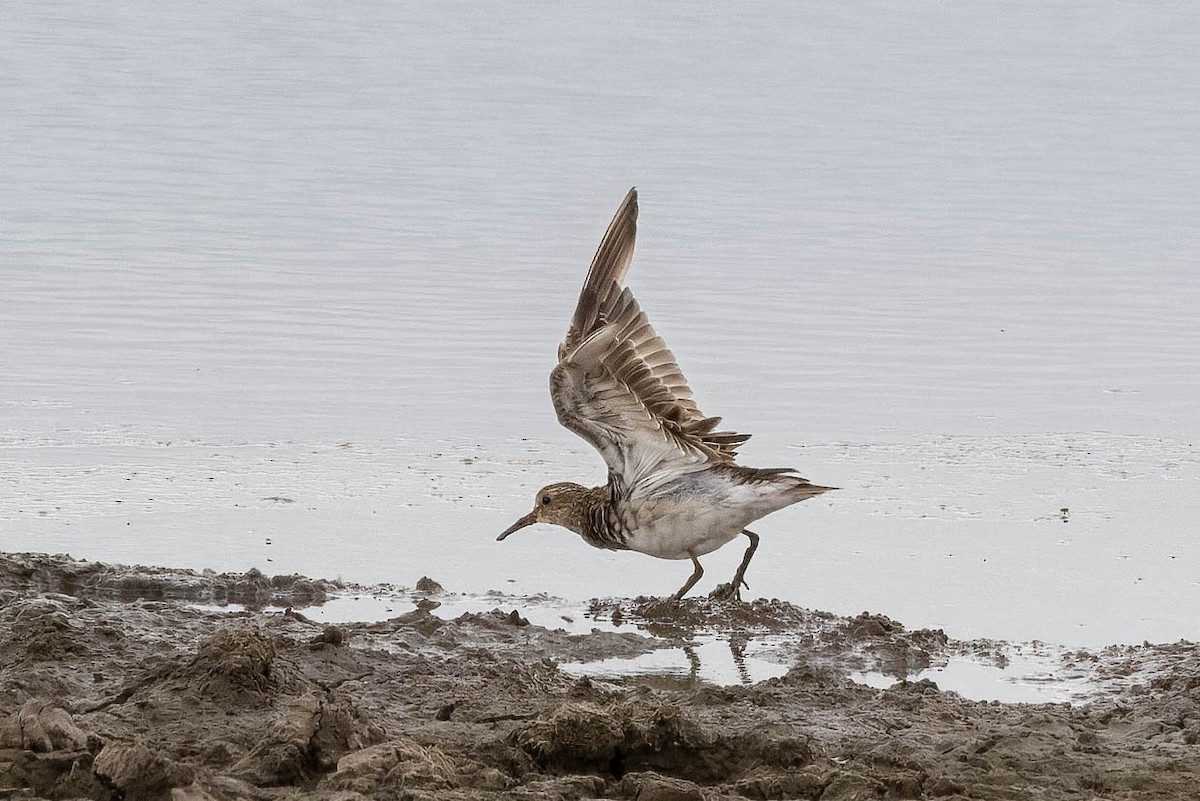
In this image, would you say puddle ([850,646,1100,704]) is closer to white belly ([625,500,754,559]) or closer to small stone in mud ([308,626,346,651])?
white belly ([625,500,754,559])

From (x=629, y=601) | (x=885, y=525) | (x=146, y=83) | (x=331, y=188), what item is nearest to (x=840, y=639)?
(x=629, y=601)

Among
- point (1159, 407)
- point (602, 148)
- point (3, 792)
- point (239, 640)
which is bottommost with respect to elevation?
point (3, 792)

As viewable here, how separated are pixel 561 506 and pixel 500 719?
268 cm

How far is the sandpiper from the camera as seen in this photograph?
8094 mm

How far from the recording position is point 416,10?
36688 millimetres

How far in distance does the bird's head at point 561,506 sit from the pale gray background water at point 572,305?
244 mm

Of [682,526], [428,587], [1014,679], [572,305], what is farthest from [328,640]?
[572,305]

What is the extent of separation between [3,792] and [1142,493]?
6.58 metres

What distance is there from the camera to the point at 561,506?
877 cm

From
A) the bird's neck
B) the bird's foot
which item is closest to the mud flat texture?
the bird's foot

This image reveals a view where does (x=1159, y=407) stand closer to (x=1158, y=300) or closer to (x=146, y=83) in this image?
(x=1158, y=300)

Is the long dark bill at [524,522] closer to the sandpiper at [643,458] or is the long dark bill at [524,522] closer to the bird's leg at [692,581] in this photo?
the sandpiper at [643,458]

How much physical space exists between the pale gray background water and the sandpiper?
0.34m

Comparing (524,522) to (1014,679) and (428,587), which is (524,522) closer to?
(428,587)
